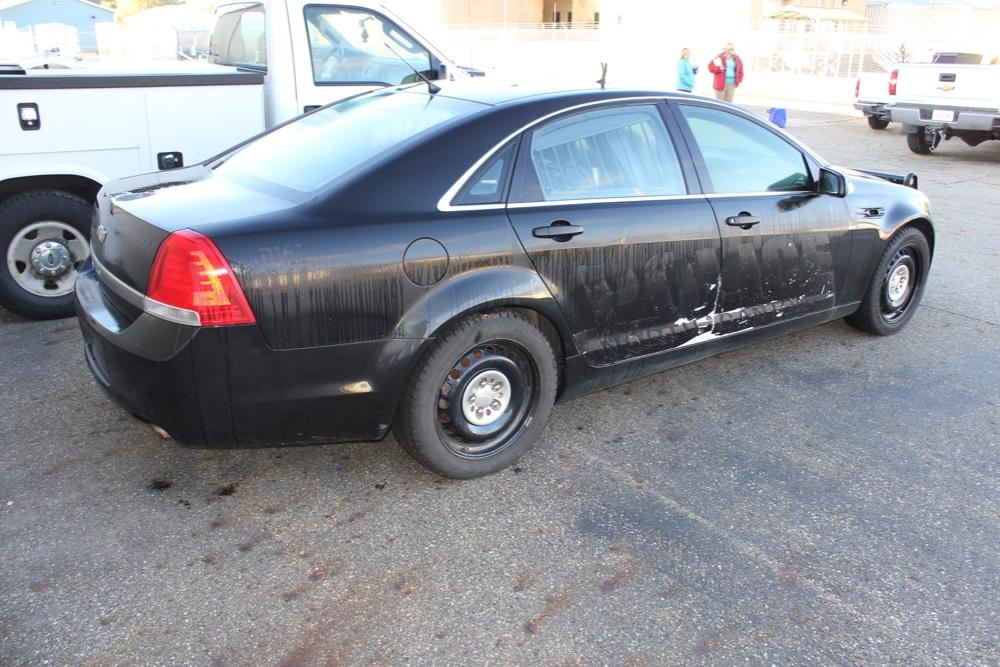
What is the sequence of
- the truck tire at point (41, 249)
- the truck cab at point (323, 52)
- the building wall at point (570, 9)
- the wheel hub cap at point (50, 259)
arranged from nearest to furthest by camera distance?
the truck tire at point (41, 249) < the wheel hub cap at point (50, 259) < the truck cab at point (323, 52) < the building wall at point (570, 9)

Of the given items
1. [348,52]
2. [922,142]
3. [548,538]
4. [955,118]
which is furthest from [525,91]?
[922,142]

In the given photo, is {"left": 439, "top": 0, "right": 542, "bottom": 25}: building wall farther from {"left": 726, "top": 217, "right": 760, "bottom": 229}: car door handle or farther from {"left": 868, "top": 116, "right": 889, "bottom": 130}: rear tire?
{"left": 726, "top": 217, "right": 760, "bottom": 229}: car door handle

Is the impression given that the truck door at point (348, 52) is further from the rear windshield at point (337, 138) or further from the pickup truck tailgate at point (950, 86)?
the pickup truck tailgate at point (950, 86)

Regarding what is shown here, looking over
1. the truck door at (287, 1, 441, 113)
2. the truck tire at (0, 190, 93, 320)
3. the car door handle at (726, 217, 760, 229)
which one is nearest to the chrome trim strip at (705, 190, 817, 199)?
the car door handle at (726, 217, 760, 229)

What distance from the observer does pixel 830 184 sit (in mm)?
4570

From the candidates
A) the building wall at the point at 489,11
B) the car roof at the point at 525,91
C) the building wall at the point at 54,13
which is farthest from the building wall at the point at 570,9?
the car roof at the point at 525,91

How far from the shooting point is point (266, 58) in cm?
636

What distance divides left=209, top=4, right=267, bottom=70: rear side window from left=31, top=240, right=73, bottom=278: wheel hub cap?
2108 mm

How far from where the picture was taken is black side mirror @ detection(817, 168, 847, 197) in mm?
4559

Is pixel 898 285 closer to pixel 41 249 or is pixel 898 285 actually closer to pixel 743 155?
pixel 743 155

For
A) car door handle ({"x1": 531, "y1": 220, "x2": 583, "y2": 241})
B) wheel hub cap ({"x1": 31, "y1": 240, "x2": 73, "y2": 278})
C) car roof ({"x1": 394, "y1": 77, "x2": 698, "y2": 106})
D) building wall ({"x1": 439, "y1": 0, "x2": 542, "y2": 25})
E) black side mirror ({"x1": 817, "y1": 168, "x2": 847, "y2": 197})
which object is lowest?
wheel hub cap ({"x1": 31, "y1": 240, "x2": 73, "y2": 278})

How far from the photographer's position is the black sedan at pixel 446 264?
9.84ft

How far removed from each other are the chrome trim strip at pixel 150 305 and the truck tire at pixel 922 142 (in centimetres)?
1398

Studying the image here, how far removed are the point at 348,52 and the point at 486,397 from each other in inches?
157
